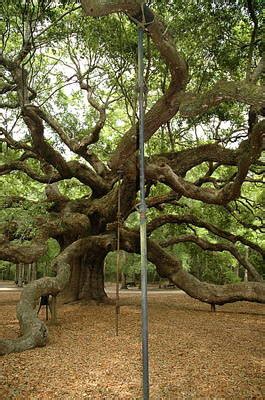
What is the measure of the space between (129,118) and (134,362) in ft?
19.7

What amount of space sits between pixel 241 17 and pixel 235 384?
7.16 metres

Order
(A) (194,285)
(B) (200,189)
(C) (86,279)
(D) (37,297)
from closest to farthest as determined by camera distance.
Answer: (D) (37,297), (B) (200,189), (A) (194,285), (C) (86,279)

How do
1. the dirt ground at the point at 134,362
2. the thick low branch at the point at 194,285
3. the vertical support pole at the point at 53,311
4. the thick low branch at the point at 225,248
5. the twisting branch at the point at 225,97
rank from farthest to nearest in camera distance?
the thick low branch at the point at 225,248 < the thick low branch at the point at 194,285 < the vertical support pole at the point at 53,311 < the twisting branch at the point at 225,97 < the dirt ground at the point at 134,362

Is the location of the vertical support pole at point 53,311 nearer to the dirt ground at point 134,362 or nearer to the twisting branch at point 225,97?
the dirt ground at point 134,362

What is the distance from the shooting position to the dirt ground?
3877 mm

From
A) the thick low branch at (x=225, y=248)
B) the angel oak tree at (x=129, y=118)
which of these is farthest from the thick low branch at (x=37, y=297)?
the thick low branch at (x=225, y=248)

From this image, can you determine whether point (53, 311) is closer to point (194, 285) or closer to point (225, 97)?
point (194, 285)

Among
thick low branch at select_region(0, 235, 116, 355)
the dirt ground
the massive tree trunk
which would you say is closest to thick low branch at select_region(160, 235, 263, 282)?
the massive tree trunk

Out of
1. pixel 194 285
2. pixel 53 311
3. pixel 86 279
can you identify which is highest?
pixel 86 279

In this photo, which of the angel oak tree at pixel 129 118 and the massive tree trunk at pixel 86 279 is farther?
the massive tree trunk at pixel 86 279

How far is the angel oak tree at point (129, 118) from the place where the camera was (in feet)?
20.4

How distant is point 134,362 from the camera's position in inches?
196

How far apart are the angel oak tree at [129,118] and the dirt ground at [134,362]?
80 cm

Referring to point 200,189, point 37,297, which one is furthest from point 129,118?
point 37,297
